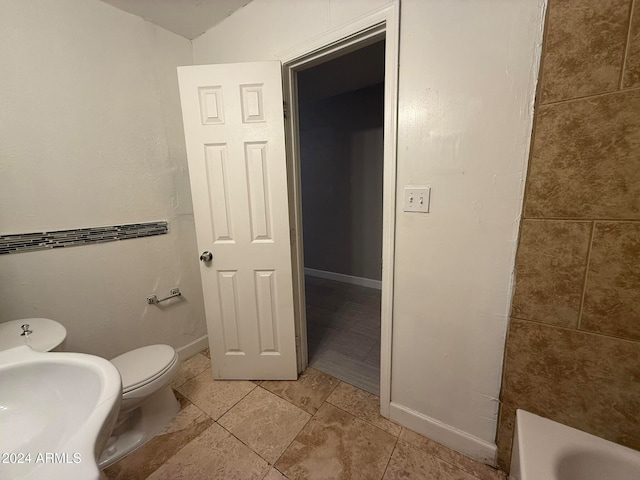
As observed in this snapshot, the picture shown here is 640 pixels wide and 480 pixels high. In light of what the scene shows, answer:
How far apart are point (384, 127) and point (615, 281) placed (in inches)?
40.7

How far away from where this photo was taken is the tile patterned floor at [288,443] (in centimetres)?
108

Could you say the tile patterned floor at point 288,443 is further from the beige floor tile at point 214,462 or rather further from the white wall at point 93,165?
the white wall at point 93,165

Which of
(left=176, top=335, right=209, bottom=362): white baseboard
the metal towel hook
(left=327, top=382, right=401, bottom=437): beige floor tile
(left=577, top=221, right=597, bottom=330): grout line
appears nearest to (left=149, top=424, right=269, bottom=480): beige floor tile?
(left=327, top=382, right=401, bottom=437): beige floor tile

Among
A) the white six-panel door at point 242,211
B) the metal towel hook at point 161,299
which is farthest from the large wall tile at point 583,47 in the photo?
the metal towel hook at point 161,299

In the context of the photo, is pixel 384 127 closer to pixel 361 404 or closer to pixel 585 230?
pixel 585 230

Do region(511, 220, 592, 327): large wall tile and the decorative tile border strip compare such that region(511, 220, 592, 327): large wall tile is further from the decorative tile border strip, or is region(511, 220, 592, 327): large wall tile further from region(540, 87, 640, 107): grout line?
the decorative tile border strip

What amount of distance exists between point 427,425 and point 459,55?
1658 mm

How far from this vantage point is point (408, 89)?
101 cm

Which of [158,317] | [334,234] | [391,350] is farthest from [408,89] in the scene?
[334,234]

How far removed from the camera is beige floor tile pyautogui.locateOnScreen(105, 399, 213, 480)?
109cm

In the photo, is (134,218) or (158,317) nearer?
(134,218)

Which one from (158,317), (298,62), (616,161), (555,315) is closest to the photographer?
(616,161)

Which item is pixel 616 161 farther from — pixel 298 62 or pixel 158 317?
pixel 158 317

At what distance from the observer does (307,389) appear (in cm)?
154
